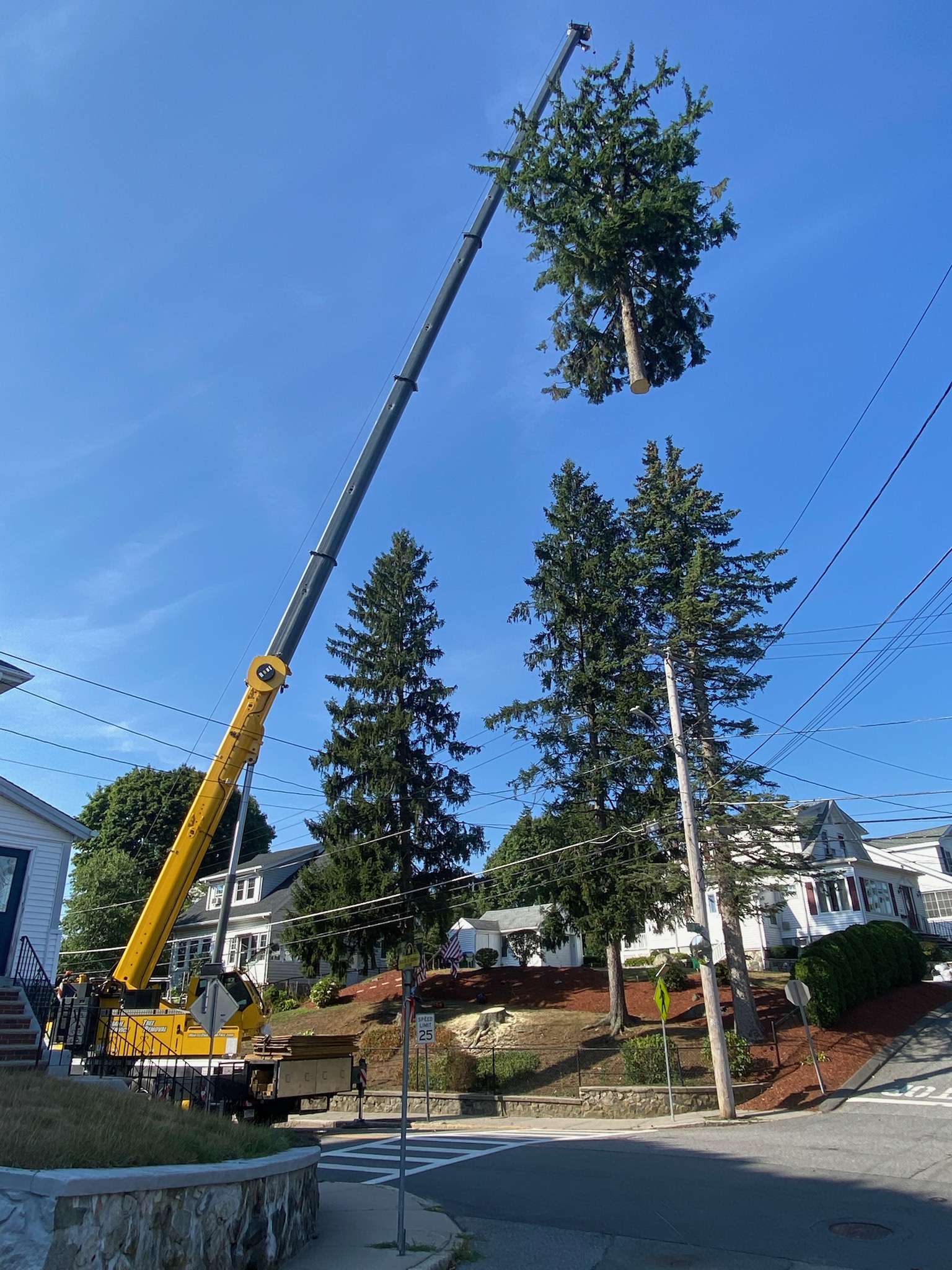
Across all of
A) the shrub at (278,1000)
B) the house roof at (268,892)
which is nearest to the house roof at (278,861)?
the house roof at (268,892)

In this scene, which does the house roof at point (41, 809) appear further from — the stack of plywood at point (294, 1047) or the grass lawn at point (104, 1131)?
the grass lawn at point (104, 1131)

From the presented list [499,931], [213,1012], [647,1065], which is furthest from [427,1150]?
[499,931]

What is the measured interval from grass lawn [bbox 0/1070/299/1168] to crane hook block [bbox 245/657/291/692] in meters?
8.38

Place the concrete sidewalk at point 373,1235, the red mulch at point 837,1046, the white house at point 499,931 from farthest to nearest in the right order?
1. the white house at point 499,931
2. the red mulch at point 837,1046
3. the concrete sidewalk at point 373,1235

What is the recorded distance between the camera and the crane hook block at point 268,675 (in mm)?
17031

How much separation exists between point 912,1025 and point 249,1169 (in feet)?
82.4

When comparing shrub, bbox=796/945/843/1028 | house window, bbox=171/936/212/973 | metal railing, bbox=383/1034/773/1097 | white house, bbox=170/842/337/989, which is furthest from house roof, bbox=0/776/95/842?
house window, bbox=171/936/212/973

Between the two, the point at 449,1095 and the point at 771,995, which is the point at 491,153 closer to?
the point at 449,1095

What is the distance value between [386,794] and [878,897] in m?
26.6

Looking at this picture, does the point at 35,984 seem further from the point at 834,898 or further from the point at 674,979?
the point at 834,898

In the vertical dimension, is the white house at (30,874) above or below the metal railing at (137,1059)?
above

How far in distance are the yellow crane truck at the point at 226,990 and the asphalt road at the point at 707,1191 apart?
1.85 m

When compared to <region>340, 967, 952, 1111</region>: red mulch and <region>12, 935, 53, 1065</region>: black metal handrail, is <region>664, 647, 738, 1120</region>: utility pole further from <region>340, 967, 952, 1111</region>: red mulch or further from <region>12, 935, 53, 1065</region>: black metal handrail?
<region>12, 935, 53, 1065</region>: black metal handrail

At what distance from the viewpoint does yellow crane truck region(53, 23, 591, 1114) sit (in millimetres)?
16328
